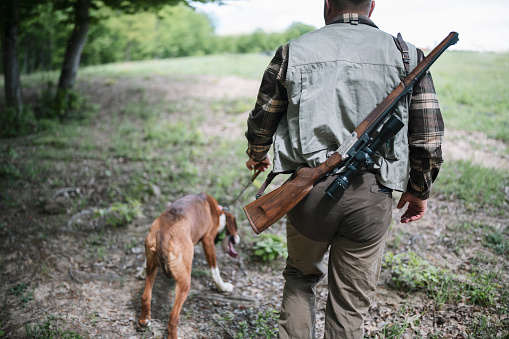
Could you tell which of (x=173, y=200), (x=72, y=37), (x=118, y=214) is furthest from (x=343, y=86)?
A: (x=72, y=37)

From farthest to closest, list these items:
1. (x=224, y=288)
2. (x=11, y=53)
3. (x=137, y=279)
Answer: (x=11, y=53) → (x=137, y=279) → (x=224, y=288)

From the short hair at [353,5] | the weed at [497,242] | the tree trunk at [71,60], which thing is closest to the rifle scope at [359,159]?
the short hair at [353,5]

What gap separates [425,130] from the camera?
6.84ft

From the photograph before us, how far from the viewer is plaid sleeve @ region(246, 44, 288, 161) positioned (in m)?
2.19

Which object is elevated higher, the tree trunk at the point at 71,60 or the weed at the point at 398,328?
the tree trunk at the point at 71,60

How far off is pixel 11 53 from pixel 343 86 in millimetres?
9964

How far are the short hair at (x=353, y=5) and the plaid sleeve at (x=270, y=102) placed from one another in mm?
403

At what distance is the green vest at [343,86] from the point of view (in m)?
2.02

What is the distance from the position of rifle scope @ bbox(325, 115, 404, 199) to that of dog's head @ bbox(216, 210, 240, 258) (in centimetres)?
232

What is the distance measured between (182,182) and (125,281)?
2.60m

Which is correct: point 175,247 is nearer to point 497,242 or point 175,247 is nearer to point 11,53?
point 497,242

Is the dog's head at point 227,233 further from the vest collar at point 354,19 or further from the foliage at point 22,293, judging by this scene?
the vest collar at point 354,19

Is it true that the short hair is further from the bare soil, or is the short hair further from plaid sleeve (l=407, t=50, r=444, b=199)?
the bare soil

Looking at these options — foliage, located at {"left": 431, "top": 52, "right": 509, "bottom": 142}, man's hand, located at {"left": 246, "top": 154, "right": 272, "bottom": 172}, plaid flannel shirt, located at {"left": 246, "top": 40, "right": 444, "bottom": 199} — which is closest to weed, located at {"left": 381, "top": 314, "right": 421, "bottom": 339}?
plaid flannel shirt, located at {"left": 246, "top": 40, "right": 444, "bottom": 199}
